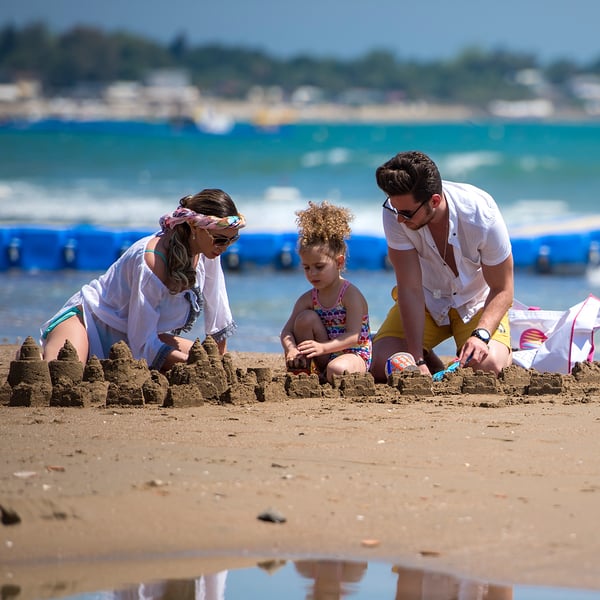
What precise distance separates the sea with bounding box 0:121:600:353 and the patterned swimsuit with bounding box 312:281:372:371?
7.88 feet

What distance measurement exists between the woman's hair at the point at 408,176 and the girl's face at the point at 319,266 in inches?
23.5

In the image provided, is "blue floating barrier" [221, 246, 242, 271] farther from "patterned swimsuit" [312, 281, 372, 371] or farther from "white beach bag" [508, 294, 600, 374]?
"patterned swimsuit" [312, 281, 372, 371]

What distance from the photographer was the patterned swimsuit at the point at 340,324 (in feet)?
21.7

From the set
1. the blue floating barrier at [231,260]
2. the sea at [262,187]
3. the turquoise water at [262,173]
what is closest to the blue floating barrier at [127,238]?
the sea at [262,187]

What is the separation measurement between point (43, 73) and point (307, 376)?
118359 mm

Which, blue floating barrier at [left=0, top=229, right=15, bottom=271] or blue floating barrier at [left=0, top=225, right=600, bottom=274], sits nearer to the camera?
blue floating barrier at [left=0, top=225, right=600, bottom=274]

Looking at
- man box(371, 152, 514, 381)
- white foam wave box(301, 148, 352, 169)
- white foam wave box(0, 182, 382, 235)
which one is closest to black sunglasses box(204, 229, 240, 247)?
man box(371, 152, 514, 381)

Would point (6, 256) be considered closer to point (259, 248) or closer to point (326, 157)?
point (259, 248)

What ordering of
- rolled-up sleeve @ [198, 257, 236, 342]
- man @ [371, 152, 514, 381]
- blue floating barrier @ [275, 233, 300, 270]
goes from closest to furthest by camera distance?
man @ [371, 152, 514, 381] → rolled-up sleeve @ [198, 257, 236, 342] → blue floating barrier @ [275, 233, 300, 270]

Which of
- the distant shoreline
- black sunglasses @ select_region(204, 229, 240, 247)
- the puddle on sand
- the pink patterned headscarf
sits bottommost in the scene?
the puddle on sand

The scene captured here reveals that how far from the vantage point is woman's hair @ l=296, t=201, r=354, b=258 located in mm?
6449

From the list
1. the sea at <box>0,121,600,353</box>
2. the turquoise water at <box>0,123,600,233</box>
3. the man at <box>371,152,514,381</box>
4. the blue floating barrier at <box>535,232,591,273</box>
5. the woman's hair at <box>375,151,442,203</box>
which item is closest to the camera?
the woman's hair at <box>375,151,442,203</box>

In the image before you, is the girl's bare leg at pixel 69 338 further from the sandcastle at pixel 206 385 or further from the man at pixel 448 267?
the man at pixel 448 267

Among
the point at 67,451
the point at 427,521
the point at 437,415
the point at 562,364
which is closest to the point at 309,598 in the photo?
the point at 427,521
